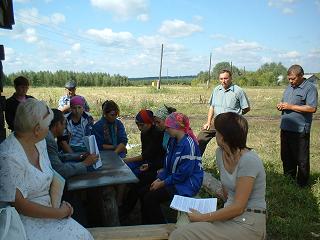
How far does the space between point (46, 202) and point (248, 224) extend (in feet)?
4.86

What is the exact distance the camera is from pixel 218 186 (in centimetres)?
490

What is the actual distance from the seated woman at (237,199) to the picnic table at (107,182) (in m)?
0.91

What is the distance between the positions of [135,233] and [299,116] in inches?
140

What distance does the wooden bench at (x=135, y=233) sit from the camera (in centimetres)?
290

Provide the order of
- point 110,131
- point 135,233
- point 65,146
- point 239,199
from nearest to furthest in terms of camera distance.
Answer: point 239,199 < point 135,233 < point 65,146 < point 110,131

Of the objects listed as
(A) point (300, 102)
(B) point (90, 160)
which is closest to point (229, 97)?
(A) point (300, 102)

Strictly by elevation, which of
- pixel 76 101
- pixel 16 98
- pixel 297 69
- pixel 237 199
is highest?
pixel 297 69

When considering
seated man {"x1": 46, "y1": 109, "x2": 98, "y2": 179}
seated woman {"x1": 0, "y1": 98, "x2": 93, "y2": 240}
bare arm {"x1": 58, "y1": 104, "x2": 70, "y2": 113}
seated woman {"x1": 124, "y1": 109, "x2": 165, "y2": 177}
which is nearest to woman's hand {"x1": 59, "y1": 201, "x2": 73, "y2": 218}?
seated woman {"x1": 0, "y1": 98, "x2": 93, "y2": 240}

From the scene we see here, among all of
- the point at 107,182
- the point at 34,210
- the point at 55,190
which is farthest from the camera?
the point at 107,182

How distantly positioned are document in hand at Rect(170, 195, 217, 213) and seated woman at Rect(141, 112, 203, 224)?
606 mm

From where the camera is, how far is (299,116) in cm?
540

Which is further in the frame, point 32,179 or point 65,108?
point 65,108

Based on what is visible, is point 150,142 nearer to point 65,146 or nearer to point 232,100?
point 65,146

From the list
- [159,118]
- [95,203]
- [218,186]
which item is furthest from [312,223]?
[95,203]
